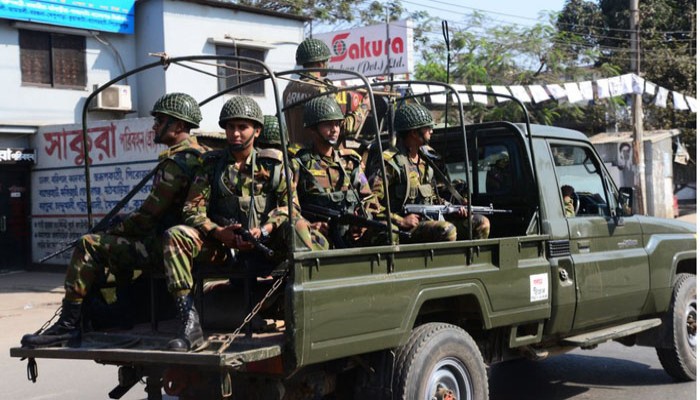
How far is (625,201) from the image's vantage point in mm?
6301

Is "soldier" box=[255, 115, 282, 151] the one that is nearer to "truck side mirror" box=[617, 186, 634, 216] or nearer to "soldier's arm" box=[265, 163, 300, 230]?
"soldier's arm" box=[265, 163, 300, 230]

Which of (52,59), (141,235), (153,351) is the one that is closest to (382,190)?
(141,235)

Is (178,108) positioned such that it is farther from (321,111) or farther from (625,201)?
(625,201)

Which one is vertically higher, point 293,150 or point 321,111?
point 321,111

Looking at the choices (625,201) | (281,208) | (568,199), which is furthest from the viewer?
(625,201)

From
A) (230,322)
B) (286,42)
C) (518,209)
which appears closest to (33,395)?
(230,322)

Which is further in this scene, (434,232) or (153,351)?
(434,232)

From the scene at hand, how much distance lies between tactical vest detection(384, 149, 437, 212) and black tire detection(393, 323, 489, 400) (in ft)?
3.37

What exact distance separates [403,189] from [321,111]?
812mm

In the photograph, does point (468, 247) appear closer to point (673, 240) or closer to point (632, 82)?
point (673, 240)

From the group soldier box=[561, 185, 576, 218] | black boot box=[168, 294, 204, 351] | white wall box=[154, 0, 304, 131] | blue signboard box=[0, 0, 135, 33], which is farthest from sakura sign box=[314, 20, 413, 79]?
black boot box=[168, 294, 204, 351]

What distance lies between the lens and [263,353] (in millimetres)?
3766

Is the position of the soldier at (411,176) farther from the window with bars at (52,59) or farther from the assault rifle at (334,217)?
the window with bars at (52,59)

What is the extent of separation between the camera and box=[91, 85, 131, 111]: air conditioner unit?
16.6 meters
